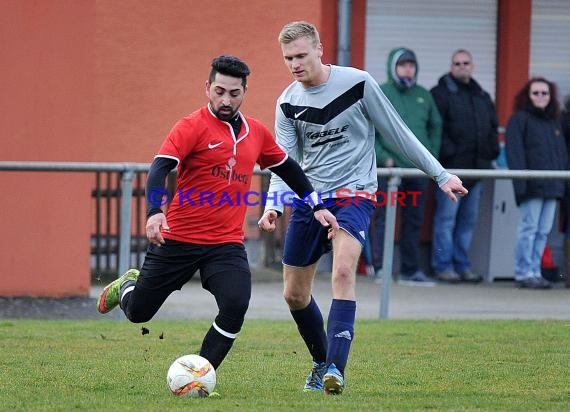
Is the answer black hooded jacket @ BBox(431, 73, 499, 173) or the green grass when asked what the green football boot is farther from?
black hooded jacket @ BBox(431, 73, 499, 173)

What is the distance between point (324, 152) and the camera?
8156 millimetres

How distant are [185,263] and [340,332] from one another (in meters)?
0.95

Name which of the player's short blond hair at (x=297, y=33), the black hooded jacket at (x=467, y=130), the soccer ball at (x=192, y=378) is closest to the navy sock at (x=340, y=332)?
the soccer ball at (x=192, y=378)

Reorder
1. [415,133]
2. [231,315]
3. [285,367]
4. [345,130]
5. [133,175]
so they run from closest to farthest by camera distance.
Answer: [231,315] → [345,130] → [285,367] → [133,175] → [415,133]

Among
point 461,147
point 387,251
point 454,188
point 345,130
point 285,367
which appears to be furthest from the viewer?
point 461,147

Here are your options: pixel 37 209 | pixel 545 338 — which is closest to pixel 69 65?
pixel 37 209

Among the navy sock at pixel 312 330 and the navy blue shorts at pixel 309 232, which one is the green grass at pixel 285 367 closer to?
the navy sock at pixel 312 330

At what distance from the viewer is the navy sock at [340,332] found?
7.52 meters

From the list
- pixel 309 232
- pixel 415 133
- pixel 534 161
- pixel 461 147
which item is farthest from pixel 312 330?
pixel 461 147

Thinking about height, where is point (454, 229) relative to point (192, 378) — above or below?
above

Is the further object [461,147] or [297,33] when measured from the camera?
[461,147]

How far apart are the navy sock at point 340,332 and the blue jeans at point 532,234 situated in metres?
6.05

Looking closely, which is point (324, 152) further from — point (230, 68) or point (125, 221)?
point (125, 221)

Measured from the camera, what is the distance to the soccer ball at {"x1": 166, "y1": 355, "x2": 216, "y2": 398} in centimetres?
739
